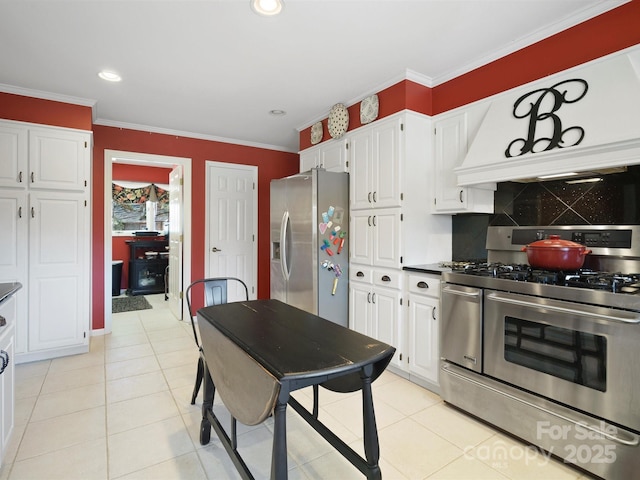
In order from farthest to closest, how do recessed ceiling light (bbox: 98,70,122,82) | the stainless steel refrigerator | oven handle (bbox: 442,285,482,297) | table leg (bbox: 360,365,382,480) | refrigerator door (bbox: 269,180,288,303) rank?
refrigerator door (bbox: 269,180,288,303)
the stainless steel refrigerator
recessed ceiling light (bbox: 98,70,122,82)
oven handle (bbox: 442,285,482,297)
table leg (bbox: 360,365,382,480)

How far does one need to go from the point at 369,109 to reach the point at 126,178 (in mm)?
5360

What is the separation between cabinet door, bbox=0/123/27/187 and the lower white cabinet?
3140 mm

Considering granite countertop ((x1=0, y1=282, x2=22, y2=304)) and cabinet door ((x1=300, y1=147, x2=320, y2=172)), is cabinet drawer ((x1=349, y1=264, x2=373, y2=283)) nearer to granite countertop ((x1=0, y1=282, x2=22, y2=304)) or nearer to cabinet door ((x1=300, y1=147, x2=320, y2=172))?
cabinet door ((x1=300, y1=147, x2=320, y2=172))

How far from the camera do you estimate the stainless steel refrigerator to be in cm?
Answer: 325

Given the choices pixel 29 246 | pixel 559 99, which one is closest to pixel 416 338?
pixel 559 99

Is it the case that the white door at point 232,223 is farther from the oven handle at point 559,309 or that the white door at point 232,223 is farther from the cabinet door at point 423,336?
the oven handle at point 559,309

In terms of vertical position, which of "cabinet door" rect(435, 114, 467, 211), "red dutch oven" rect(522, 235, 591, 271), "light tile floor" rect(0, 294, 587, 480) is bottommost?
"light tile floor" rect(0, 294, 587, 480)

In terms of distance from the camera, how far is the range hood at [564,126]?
5.85ft

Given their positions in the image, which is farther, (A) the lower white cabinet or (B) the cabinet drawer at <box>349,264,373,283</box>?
(B) the cabinet drawer at <box>349,264,373,283</box>

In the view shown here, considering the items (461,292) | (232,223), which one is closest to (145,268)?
(232,223)

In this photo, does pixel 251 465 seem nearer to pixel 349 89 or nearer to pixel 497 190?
pixel 497 190

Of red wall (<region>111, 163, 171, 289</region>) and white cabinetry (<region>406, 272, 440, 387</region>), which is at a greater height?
red wall (<region>111, 163, 171, 289</region>)

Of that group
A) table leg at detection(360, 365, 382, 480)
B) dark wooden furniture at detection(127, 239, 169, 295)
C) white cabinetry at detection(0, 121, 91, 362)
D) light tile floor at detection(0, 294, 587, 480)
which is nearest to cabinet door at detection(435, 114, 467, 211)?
light tile floor at detection(0, 294, 587, 480)

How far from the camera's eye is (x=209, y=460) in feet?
5.92
